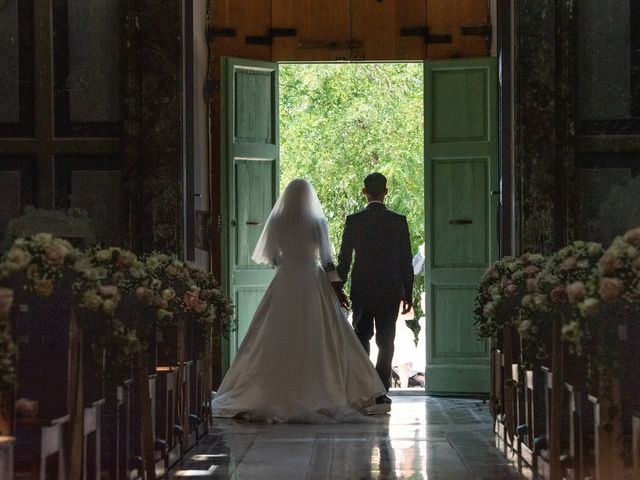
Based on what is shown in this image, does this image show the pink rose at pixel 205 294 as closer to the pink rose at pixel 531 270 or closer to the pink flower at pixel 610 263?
the pink rose at pixel 531 270

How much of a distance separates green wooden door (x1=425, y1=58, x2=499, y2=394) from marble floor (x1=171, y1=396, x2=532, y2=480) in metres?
1.42

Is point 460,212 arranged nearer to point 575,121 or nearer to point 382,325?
point 382,325

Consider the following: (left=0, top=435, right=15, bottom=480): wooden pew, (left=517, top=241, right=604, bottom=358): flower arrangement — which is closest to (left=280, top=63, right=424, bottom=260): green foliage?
(left=517, top=241, right=604, bottom=358): flower arrangement

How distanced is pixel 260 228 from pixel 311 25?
1.95 metres

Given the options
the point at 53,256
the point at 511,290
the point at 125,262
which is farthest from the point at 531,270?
the point at 53,256

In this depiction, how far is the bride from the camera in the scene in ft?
29.1

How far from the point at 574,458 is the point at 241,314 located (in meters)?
6.09

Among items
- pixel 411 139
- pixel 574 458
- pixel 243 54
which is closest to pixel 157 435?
pixel 574 458

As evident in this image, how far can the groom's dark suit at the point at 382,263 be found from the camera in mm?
9547

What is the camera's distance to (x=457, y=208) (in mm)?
10727

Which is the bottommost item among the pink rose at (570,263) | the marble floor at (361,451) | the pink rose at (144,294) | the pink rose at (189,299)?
the marble floor at (361,451)

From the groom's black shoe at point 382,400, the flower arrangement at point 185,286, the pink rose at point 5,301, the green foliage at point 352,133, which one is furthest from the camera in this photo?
the green foliage at point 352,133

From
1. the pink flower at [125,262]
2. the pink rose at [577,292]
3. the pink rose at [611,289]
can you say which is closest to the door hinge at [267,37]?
the pink flower at [125,262]

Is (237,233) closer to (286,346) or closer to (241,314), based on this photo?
(241,314)
